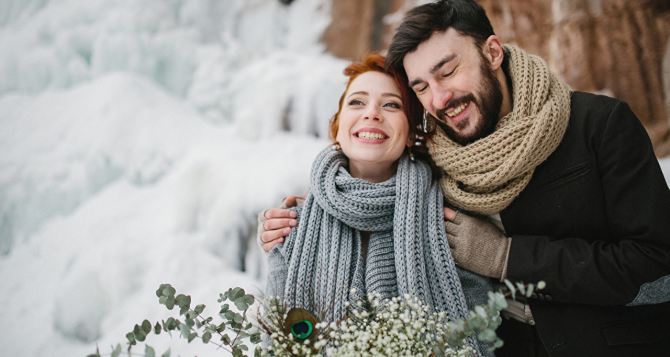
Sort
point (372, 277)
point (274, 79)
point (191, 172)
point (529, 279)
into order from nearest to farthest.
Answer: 1. point (529, 279)
2. point (372, 277)
3. point (191, 172)
4. point (274, 79)

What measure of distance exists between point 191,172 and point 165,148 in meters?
0.31

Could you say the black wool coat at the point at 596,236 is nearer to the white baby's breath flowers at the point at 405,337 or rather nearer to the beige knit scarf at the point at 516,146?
the beige knit scarf at the point at 516,146

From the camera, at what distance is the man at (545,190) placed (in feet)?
3.37

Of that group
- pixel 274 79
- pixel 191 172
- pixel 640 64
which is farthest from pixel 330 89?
pixel 640 64

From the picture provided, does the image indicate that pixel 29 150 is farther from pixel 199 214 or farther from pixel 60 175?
pixel 199 214

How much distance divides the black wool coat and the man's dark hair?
13.7 inches

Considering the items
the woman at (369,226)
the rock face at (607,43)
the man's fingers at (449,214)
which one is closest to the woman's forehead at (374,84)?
the woman at (369,226)

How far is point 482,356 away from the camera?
113cm

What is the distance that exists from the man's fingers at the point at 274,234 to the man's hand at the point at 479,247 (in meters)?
0.47

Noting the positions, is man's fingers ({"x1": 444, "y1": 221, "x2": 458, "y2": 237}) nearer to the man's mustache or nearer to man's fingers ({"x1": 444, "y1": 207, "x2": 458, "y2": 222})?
man's fingers ({"x1": 444, "y1": 207, "x2": 458, "y2": 222})

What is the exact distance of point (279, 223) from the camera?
50.7 inches

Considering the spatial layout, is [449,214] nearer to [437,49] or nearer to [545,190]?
[545,190]

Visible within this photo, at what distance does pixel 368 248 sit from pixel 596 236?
1.96ft

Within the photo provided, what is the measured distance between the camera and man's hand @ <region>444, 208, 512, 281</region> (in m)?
1.12
